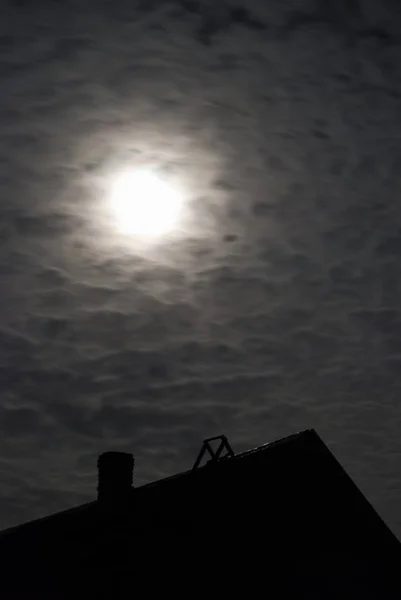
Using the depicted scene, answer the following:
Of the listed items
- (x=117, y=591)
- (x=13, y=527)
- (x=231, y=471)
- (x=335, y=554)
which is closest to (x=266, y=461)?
(x=231, y=471)

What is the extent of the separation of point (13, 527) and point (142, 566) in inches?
163

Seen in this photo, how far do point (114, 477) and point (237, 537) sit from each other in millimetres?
2778

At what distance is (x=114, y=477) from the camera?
17281mm

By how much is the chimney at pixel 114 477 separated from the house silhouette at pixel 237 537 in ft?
0.08

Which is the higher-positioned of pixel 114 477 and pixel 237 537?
pixel 114 477

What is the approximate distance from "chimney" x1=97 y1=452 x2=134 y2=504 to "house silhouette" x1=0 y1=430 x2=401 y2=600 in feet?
0.08

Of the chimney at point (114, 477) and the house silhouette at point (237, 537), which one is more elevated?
the chimney at point (114, 477)

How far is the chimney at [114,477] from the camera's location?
17.1 metres

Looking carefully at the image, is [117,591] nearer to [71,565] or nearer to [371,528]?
[71,565]

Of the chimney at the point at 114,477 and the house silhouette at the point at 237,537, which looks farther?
the chimney at the point at 114,477

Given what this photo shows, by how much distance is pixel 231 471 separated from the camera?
1656 centimetres

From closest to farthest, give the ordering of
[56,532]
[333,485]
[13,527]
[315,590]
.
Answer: [315,590] < [333,485] < [56,532] < [13,527]

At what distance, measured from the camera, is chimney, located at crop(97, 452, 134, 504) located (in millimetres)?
17125

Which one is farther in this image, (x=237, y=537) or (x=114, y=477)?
(x=114, y=477)
